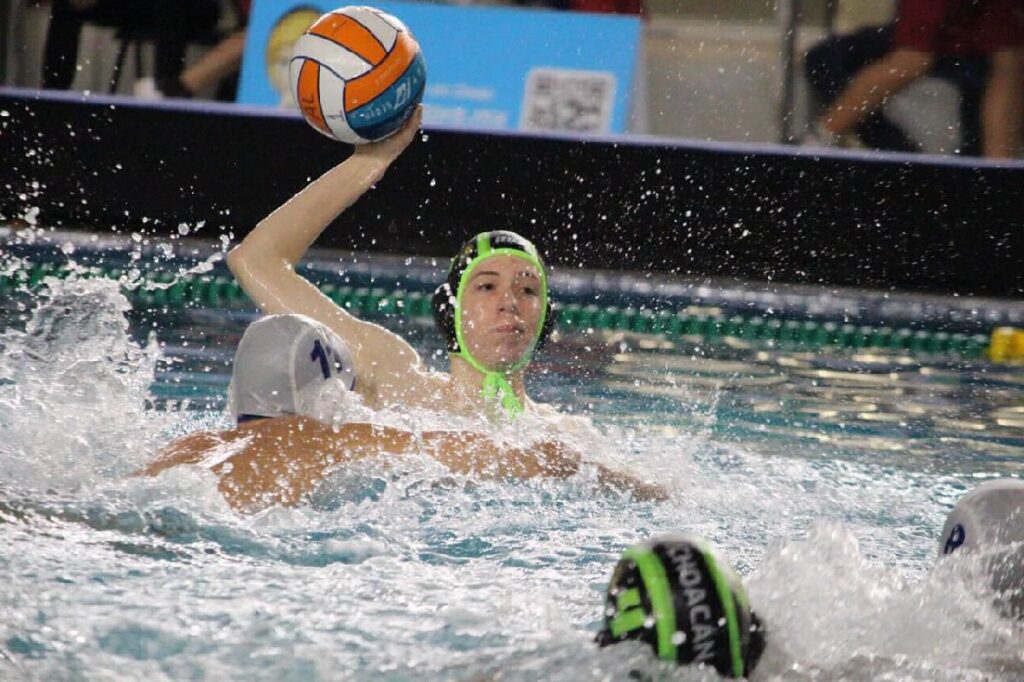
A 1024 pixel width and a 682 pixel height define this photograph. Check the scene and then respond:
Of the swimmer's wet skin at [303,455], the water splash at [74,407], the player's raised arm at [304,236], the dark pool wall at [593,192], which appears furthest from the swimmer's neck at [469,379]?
the dark pool wall at [593,192]

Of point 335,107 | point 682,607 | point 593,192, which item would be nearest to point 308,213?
point 335,107

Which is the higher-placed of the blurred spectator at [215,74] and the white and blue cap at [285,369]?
the blurred spectator at [215,74]

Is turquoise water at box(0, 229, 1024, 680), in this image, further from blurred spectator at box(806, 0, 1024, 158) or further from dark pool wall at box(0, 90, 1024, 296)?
blurred spectator at box(806, 0, 1024, 158)

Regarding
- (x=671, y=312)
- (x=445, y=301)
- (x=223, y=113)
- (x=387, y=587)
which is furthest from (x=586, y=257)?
(x=387, y=587)

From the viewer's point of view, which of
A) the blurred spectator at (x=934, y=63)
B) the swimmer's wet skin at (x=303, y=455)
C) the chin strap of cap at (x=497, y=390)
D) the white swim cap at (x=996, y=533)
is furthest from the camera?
the blurred spectator at (x=934, y=63)

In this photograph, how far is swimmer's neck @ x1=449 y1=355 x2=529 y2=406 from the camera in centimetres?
341

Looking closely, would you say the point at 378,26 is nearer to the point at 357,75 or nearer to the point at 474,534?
the point at 357,75

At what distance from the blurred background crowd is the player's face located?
10.9 ft

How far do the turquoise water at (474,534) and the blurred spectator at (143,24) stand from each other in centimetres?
223

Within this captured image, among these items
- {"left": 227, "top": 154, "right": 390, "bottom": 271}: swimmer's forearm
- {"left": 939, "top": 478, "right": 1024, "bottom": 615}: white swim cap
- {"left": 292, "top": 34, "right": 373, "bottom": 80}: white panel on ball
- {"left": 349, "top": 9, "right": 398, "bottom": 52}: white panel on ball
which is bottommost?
{"left": 939, "top": 478, "right": 1024, "bottom": 615}: white swim cap

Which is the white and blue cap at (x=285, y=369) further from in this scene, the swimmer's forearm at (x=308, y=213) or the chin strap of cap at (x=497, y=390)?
the chin strap of cap at (x=497, y=390)

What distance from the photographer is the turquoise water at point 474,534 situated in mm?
2018

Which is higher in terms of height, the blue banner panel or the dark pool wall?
the blue banner panel

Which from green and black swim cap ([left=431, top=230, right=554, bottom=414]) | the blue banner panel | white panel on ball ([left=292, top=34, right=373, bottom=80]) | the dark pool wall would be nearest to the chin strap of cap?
green and black swim cap ([left=431, top=230, right=554, bottom=414])
